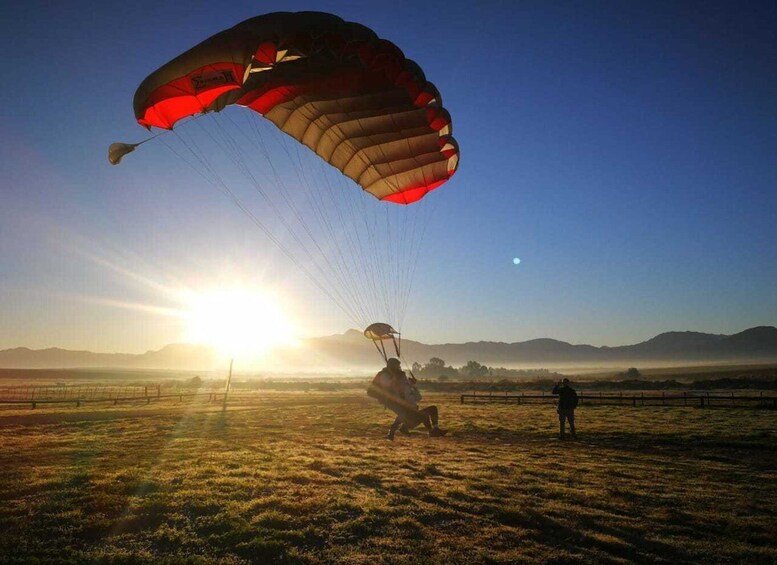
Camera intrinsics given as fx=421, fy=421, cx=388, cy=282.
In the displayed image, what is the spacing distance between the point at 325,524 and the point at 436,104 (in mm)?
9881

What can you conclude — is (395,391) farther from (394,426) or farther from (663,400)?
(663,400)

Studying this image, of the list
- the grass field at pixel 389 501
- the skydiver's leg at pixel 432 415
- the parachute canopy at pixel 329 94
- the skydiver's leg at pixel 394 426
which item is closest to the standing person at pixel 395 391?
the skydiver's leg at pixel 432 415

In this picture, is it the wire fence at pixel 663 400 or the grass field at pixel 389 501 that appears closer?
the grass field at pixel 389 501

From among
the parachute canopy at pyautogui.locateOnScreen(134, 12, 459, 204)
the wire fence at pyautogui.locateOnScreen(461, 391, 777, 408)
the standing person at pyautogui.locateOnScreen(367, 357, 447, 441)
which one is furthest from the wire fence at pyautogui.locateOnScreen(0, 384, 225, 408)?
A: the parachute canopy at pyautogui.locateOnScreen(134, 12, 459, 204)

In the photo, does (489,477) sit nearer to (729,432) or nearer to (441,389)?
(729,432)

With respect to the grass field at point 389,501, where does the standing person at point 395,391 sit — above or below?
above

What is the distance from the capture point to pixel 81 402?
118ft

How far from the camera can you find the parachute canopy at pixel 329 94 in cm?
852

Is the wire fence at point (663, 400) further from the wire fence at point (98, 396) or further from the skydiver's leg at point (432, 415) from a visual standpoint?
the wire fence at point (98, 396)

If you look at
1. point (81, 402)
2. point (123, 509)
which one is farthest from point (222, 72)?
point (81, 402)

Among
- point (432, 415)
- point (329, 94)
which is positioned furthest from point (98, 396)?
point (329, 94)

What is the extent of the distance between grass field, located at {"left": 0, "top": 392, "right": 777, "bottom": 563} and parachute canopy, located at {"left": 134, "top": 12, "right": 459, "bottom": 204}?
7969mm

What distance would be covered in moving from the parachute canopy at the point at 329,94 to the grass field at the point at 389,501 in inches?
314

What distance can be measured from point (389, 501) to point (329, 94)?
9.75 metres
